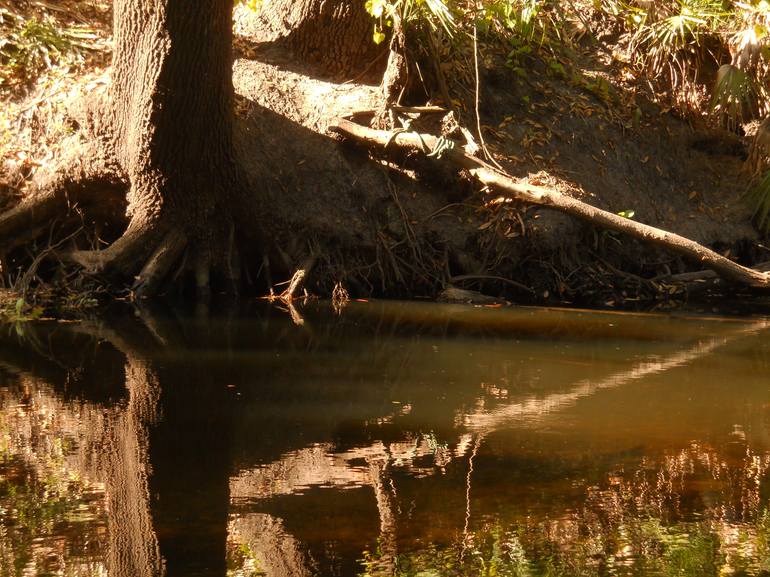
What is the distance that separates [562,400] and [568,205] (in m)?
4.78

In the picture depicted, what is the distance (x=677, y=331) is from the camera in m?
8.48

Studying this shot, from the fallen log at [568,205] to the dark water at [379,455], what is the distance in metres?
2.44

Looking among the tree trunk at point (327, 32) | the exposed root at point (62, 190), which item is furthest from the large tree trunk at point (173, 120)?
the tree trunk at point (327, 32)

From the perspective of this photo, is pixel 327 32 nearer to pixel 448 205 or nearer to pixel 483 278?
pixel 448 205

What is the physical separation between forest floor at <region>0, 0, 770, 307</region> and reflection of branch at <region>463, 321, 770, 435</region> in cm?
368

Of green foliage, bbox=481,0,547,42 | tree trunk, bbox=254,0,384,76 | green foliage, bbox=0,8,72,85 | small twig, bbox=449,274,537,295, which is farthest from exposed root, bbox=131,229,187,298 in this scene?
green foliage, bbox=481,0,547,42

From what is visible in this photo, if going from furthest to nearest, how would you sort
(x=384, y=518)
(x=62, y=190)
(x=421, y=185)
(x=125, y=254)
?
(x=421, y=185)
(x=62, y=190)
(x=125, y=254)
(x=384, y=518)

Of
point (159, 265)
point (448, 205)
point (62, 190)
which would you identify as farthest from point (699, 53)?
point (62, 190)

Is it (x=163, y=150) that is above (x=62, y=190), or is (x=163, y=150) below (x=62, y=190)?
above

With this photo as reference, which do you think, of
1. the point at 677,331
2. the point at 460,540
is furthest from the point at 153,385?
the point at 677,331

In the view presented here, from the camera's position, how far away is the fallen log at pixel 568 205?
33.1 feet

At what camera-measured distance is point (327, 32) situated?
1195 centimetres

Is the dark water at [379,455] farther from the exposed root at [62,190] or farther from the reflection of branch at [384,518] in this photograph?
the exposed root at [62,190]

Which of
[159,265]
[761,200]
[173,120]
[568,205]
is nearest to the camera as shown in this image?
[173,120]
